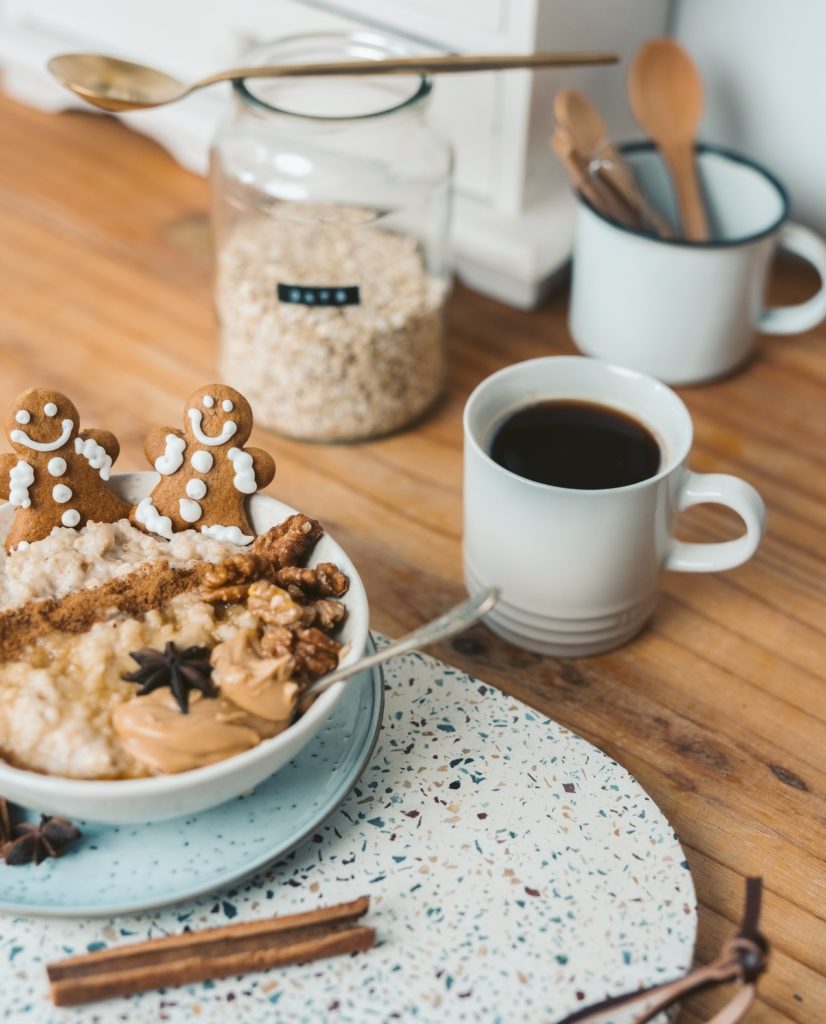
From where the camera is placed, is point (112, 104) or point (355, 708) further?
point (112, 104)

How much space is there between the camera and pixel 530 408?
→ 2.62 feet

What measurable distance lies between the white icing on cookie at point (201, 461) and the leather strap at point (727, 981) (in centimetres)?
35

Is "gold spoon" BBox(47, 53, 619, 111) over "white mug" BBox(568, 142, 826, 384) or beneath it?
over

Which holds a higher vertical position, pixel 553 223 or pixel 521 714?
pixel 553 223

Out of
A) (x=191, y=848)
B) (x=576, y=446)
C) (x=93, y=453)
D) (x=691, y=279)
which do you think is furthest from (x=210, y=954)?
(x=691, y=279)

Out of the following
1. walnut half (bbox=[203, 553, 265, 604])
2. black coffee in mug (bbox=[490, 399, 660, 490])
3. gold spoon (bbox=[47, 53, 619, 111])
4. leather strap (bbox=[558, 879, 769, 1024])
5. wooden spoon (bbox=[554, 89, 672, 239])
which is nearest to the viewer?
leather strap (bbox=[558, 879, 769, 1024])

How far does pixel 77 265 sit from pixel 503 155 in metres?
0.43

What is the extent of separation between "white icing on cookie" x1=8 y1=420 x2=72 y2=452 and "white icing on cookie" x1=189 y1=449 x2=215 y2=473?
2.8 inches

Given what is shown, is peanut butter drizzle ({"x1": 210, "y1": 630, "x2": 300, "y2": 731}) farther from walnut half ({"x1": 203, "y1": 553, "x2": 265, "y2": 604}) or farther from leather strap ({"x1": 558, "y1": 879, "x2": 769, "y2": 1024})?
leather strap ({"x1": 558, "y1": 879, "x2": 769, "y2": 1024})

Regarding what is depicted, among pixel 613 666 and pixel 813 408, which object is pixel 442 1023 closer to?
pixel 613 666

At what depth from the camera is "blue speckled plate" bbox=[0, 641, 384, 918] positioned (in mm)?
585

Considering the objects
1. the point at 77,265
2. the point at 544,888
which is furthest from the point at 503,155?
the point at 544,888

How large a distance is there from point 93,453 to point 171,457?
44 millimetres

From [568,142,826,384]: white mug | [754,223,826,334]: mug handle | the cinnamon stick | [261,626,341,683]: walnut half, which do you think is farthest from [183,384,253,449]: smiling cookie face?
[754,223,826,334]: mug handle
